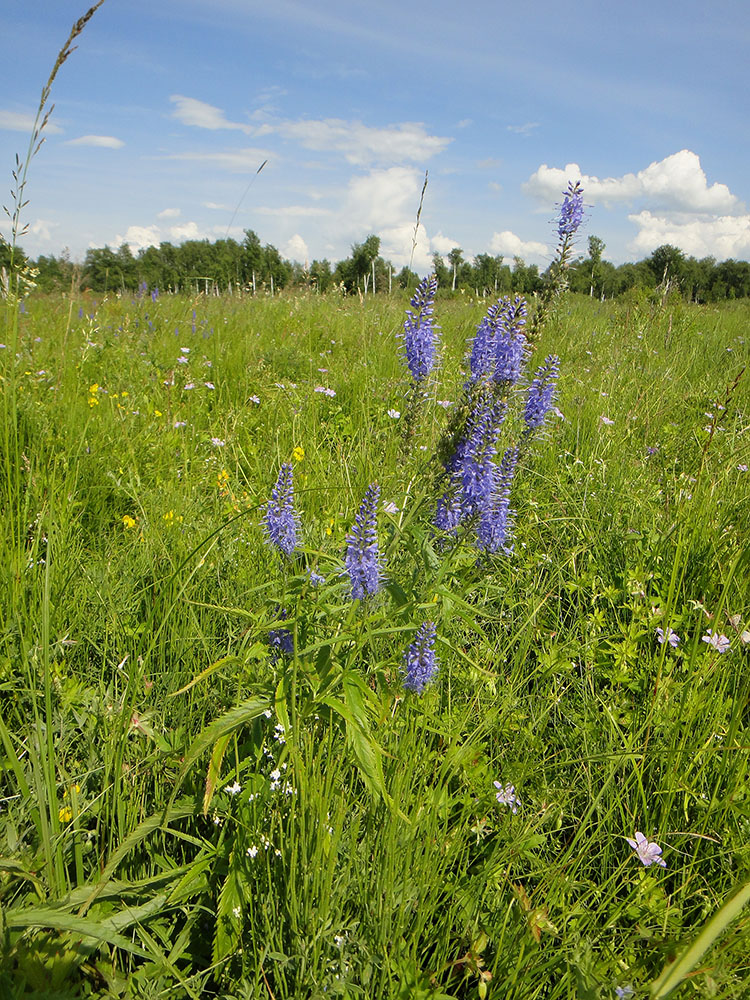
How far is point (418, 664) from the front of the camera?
65.6 inches

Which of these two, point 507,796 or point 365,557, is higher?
point 365,557

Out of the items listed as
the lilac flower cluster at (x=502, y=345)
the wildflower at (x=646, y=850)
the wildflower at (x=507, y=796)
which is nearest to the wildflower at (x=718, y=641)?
the wildflower at (x=646, y=850)

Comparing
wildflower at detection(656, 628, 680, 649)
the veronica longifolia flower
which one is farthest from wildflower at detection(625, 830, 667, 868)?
the veronica longifolia flower

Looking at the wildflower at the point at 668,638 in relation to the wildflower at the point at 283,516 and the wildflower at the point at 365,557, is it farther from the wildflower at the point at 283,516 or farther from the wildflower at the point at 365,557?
the wildflower at the point at 283,516

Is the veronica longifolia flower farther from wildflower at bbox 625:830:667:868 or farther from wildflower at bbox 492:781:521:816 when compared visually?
wildflower at bbox 625:830:667:868

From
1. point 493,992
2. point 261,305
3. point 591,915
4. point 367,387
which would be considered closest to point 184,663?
point 493,992

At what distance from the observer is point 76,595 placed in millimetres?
1990

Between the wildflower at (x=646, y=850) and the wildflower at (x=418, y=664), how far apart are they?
656mm

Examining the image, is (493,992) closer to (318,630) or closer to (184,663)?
(318,630)

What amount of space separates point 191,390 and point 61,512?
2.21 metres

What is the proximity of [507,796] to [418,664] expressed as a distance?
418 mm

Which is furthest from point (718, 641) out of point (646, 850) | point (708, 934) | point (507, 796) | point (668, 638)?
point (708, 934)

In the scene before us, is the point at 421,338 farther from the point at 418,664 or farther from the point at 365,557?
the point at 418,664

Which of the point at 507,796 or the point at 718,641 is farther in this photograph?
the point at 718,641
